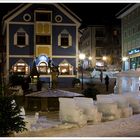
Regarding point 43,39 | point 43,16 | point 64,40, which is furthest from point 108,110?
point 43,16

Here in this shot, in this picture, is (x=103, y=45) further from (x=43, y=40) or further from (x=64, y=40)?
(x=43, y=40)

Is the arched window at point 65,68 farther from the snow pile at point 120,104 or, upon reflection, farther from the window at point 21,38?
the snow pile at point 120,104

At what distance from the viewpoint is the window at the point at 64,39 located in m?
29.3

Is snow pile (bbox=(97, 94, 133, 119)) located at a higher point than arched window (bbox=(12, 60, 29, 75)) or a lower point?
lower

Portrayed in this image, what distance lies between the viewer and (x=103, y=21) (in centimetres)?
5416

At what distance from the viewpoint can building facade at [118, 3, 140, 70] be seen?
40219 mm

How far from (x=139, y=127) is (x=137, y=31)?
3296 centimetres

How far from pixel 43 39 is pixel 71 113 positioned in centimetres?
2046

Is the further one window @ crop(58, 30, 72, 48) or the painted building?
window @ crop(58, 30, 72, 48)

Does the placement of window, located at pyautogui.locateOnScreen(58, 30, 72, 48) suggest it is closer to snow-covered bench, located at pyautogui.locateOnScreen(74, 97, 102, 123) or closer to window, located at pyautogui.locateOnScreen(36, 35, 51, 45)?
window, located at pyautogui.locateOnScreen(36, 35, 51, 45)

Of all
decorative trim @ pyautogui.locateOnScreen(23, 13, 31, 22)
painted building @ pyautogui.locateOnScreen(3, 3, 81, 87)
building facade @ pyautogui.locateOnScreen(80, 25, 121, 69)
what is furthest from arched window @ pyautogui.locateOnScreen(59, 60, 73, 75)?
building facade @ pyautogui.locateOnScreen(80, 25, 121, 69)

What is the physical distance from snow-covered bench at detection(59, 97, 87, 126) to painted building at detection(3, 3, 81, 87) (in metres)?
19.4

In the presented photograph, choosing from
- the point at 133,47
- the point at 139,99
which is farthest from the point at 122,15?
the point at 139,99

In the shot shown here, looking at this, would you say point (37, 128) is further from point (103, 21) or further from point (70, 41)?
point (103, 21)
